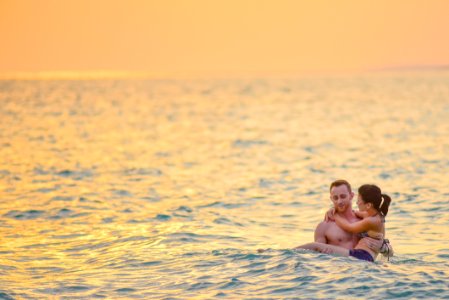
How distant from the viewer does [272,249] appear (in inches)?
586

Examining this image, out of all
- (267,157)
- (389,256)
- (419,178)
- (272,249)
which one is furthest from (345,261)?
(267,157)

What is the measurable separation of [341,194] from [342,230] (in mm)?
676

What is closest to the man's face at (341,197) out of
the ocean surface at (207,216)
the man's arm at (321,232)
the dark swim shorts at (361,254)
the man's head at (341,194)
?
the man's head at (341,194)

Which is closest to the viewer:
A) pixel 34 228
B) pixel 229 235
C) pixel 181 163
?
pixel 229 235

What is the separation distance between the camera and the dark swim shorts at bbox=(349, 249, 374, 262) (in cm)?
1343

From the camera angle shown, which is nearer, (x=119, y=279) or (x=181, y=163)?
(x=119, y=279)

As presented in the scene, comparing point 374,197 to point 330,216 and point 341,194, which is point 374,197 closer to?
point 341,194

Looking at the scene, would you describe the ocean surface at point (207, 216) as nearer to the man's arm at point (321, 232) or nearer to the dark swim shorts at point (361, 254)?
the dark swim shorts at point (361, 254)

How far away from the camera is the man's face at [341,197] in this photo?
13.3 meters

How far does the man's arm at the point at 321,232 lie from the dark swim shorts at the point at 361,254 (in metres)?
0.51

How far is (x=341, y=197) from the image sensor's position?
13.3 metres

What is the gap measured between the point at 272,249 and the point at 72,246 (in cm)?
410

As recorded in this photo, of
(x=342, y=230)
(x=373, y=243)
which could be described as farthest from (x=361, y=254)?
(x=342, y=230)

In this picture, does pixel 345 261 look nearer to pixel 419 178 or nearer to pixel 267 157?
pixel 419 178
